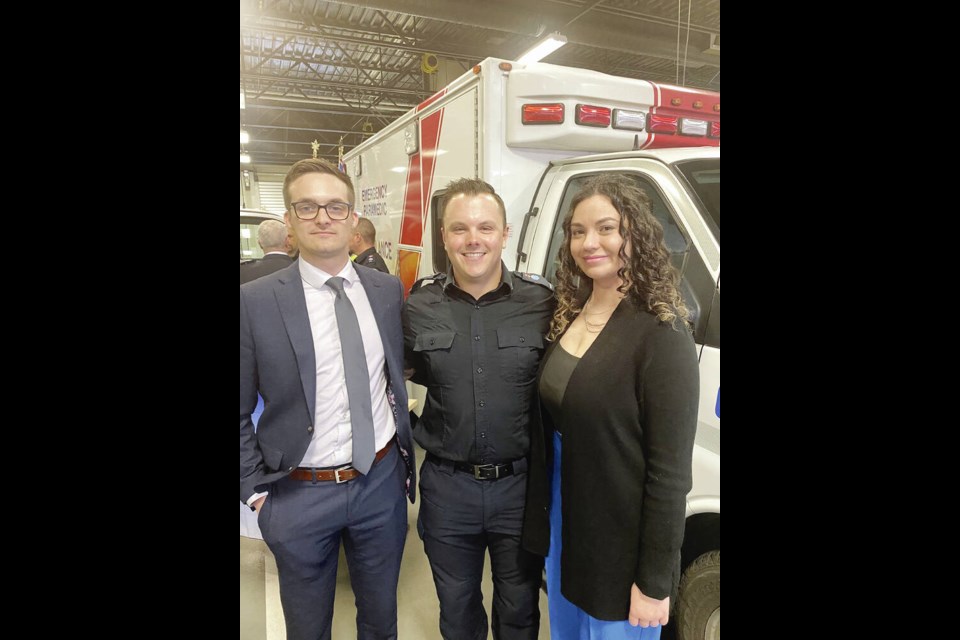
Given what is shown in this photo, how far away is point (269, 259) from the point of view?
1514 millimetres

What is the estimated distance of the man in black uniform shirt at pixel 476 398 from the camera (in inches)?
50.2

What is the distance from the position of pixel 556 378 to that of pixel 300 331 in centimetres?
60

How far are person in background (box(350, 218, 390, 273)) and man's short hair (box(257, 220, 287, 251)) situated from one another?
1.60 feet

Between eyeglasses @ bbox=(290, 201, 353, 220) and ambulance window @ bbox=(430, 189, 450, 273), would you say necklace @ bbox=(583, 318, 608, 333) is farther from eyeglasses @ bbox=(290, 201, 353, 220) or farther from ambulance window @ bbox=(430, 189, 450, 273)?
ambulance window @ bbox=(430, 189, 450, 273)

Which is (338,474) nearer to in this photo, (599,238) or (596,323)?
(596,323)

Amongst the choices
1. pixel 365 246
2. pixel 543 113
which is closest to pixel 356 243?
pixel 365 246

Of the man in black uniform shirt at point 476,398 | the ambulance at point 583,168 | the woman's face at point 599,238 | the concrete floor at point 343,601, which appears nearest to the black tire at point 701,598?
the ambulance at point 583,168

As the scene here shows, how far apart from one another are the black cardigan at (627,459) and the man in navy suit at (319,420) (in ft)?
1.55

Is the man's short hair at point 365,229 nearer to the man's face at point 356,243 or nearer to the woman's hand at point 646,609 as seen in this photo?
the man's face at point 356,243

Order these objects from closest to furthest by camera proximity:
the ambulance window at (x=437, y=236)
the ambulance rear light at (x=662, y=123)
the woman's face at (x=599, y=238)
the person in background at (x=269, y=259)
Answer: the woman's face at (x=599, y=238) → the person in background at (x=269, y=259) → the ambulance rear light at (x=662, y=123) → the ambulance window at (x=437, y=236)
